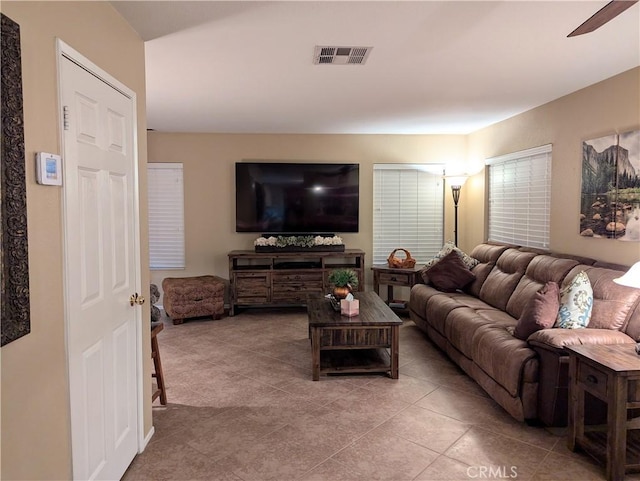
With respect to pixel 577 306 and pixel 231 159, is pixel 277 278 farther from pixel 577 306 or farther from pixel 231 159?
pixel 577 306

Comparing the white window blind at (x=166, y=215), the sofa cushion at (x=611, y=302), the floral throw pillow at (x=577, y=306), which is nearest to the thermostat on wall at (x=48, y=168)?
the floral throw pillow at (x=577, y=306)

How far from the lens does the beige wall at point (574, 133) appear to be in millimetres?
3418

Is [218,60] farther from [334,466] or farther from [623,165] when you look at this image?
[623,165]

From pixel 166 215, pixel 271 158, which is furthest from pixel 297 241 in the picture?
pixel 166 215

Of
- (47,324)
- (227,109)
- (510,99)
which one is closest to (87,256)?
(47,324)

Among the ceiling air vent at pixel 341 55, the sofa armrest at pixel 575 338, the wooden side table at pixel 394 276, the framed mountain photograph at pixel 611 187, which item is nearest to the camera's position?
the sofa armrest at pixel 575 338

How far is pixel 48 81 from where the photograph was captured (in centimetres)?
169

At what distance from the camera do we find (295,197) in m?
6.36

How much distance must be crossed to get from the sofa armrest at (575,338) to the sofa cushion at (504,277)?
1.42 m

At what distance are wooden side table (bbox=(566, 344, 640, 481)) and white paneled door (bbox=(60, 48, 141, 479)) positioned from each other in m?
2.52

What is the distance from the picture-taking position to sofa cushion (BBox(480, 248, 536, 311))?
172 inches

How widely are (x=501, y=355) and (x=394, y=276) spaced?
280 centimetres

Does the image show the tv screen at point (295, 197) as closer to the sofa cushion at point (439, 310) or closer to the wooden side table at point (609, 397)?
the sofa cushion at point (439, 310)

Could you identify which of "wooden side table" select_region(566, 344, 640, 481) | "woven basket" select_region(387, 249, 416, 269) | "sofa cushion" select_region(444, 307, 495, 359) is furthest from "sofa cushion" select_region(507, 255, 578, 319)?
"woven basket" select_region(387, 249, 416, 269)
